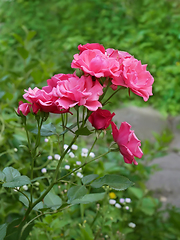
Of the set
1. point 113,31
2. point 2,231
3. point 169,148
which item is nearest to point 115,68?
point 2,231

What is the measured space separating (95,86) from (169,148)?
1.90m

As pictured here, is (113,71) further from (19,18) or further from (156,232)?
(19,18)

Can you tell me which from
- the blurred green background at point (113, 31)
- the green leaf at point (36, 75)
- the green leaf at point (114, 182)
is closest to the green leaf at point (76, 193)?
the green leaf at point (114, 182)

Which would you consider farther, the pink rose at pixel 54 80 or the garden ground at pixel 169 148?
the garden ground at pixel 169 148

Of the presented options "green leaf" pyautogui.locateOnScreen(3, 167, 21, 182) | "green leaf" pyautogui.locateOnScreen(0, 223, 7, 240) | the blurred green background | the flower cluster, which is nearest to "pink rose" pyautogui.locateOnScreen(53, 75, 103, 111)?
the flower cluster

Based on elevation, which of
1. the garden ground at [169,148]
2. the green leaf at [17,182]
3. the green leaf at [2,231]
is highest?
the green leaf at [17,182]

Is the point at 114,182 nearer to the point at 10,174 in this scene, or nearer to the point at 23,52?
the point at 10,174

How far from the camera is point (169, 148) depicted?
2.31 metres

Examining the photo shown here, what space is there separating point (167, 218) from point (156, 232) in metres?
0.20

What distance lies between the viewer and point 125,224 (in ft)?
4.16

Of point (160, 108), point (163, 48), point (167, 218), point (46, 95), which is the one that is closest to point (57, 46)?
point (163, 48)

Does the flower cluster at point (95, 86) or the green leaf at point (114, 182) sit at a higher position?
the flower cluster at point (95, 86)

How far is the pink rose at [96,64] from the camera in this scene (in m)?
0.54

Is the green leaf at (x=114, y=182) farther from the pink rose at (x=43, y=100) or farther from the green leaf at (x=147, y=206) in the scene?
the green leaf at (x=147, y=206)
